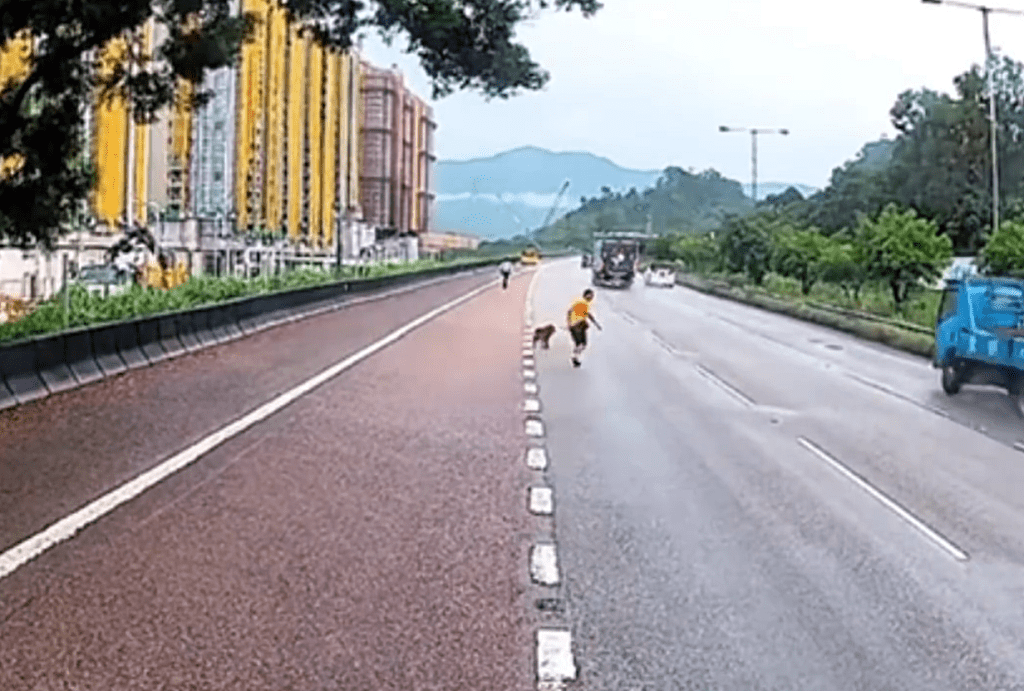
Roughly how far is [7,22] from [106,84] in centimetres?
349

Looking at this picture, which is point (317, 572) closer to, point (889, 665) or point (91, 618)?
point (91, 618)

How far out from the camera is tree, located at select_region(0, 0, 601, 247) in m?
19.4

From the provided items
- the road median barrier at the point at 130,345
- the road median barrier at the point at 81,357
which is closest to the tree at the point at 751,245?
the road median barrier at the point at 130,345

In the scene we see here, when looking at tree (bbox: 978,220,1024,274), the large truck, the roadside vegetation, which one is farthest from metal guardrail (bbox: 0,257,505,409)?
the large truck

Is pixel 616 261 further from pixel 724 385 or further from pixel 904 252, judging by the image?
pixel 724 385

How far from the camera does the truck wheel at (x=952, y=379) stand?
2333 cm

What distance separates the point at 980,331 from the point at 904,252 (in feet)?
72.7

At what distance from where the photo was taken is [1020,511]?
11789mm

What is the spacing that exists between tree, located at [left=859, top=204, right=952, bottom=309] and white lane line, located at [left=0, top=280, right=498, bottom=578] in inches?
1018

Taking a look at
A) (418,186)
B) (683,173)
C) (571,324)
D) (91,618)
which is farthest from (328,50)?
(683,173)

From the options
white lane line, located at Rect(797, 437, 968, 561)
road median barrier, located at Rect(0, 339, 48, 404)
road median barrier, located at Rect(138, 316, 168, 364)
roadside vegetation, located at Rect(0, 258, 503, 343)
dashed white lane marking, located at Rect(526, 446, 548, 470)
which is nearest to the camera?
white lane line, located at Rect(797, 437, 968, 561)

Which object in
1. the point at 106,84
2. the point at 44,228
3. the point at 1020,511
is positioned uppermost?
the point at 106,84

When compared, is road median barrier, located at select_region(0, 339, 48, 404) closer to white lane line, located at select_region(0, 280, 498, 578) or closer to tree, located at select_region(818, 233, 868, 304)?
white lane line, located at select_region(0, 280, 498, 578)

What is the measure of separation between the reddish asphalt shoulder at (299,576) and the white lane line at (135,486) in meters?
0.14
